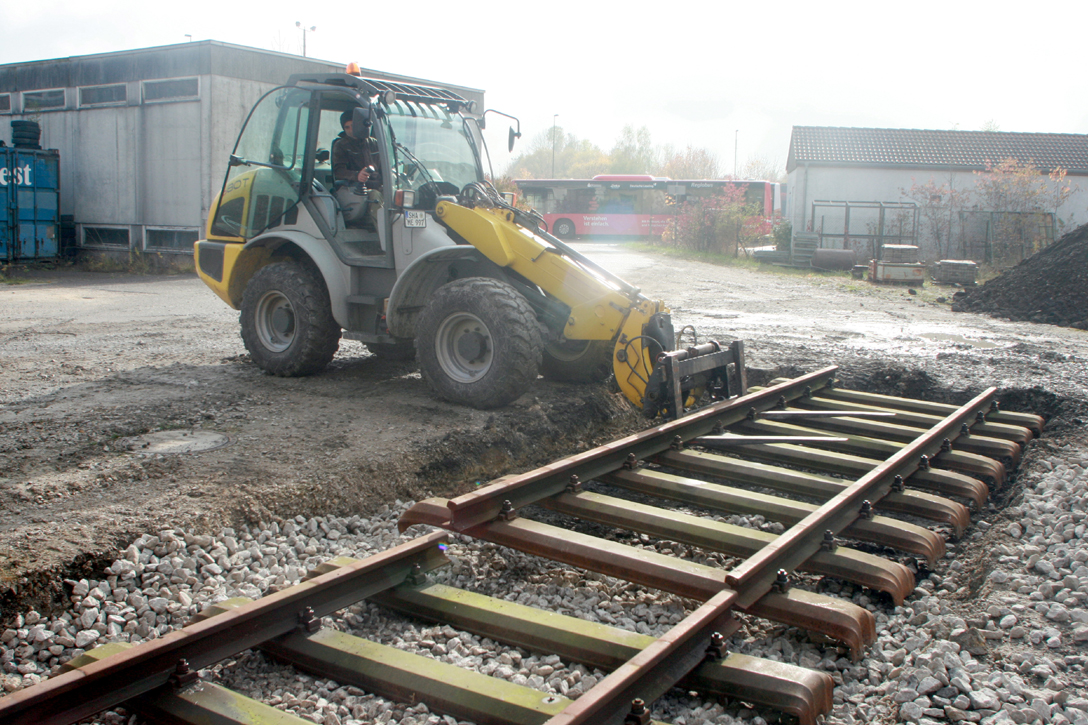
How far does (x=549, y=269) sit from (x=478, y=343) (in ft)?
2.68

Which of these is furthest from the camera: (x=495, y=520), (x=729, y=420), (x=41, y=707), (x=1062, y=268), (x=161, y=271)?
(x=161, y=271)

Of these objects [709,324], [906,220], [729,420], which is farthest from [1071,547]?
[906,220]

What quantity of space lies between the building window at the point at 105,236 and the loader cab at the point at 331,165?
16001 mm

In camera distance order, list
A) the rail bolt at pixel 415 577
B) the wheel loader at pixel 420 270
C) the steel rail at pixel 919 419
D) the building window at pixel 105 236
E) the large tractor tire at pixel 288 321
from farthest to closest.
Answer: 1. the building window at pixel 105 236
2. the large tractor tire at pixel 288 321
3. the steel rail at pixel 919 419
4. the wheel loader at pixel 420 270
5. the rail bolt at pixel 415 577

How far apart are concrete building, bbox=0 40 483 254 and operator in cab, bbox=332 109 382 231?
42.9ft

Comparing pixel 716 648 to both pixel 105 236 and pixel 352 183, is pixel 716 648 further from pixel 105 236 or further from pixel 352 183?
pixel 105 236

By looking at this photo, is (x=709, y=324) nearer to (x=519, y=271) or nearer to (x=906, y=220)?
(x=519, y=271)

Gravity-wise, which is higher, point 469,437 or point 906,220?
point 906,220

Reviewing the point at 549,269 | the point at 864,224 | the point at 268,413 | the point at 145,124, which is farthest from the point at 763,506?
the point at 864,224

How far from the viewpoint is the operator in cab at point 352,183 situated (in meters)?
7.43

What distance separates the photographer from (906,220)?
104 ft

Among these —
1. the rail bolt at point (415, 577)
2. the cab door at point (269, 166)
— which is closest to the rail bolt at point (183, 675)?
the rail bolt at point (415, 577)

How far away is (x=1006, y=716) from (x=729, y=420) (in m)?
3.76

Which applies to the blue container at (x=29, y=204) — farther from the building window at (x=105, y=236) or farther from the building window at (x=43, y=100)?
the building window at (x=43, y=100)
